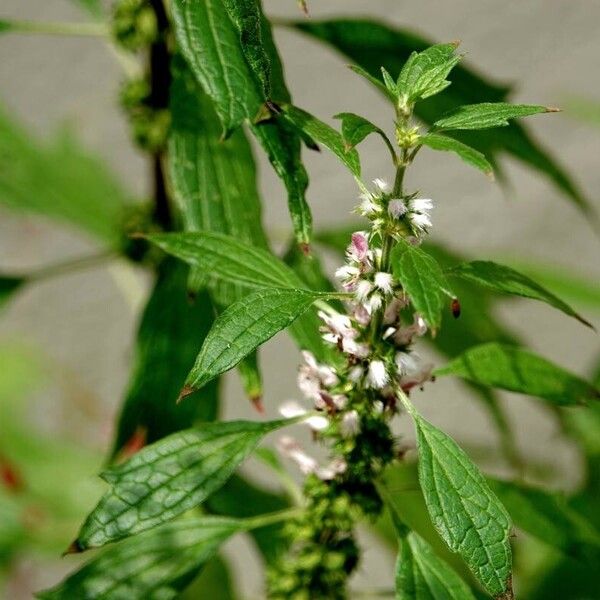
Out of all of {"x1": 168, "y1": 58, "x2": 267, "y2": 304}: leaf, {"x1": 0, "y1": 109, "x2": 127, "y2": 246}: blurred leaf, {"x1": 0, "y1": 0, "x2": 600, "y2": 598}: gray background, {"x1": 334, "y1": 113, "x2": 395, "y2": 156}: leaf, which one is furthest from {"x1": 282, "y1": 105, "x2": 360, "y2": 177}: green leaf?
{"x1": 0, "y1": 0, "x2": 600, "y2": 598}: gray background

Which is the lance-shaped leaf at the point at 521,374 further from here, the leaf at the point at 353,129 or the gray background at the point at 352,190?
the gray background at the point at 352,190

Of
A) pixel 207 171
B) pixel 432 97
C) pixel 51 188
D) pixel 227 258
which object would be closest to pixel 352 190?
pixel 51 188

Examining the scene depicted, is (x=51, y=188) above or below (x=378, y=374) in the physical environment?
above

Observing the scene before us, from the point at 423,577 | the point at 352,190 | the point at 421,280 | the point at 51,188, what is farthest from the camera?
the point at 352,190

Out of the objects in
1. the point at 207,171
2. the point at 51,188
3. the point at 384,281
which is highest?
the point at 51,188

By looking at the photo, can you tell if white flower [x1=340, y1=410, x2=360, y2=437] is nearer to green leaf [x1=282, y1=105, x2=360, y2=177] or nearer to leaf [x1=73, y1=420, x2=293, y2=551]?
leaf [x1=73, y1=420, x2=293, y2=551]

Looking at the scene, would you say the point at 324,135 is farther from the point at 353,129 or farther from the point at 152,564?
the point at 152,564
